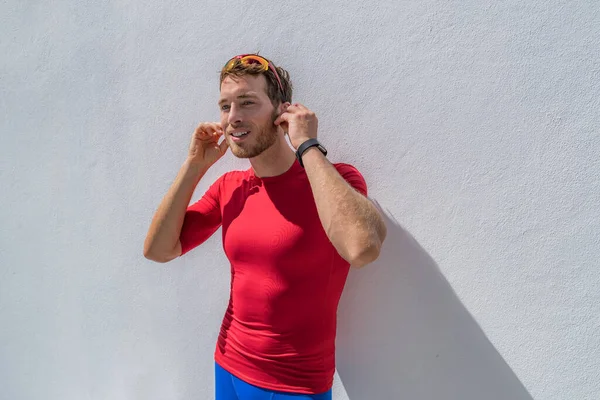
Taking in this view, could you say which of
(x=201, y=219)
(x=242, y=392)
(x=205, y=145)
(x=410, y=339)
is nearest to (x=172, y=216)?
(x=201, y=219)

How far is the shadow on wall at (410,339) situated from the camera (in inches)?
52.7

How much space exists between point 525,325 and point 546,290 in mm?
127

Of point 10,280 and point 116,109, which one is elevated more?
point 116,109

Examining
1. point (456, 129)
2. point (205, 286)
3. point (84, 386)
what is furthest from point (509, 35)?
point (84, 386)

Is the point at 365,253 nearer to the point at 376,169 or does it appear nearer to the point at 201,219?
the point at 376,169

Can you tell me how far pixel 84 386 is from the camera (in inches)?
85.8

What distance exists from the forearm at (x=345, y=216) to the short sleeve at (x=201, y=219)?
0.51m

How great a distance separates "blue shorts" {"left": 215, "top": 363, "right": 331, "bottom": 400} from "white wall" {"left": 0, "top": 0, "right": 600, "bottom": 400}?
34 cm

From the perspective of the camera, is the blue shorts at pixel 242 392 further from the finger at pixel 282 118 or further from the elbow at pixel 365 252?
the finger at pixel 282 118

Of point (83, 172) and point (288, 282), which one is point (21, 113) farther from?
point (288, 282)

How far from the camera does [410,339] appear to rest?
55.7 inches

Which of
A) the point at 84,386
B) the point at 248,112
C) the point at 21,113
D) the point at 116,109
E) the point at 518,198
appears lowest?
the point at 84,386

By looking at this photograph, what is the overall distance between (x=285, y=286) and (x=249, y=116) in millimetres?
515

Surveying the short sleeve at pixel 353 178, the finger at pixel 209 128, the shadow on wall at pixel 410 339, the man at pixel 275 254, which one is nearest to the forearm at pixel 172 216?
the man at pixel 275 254
